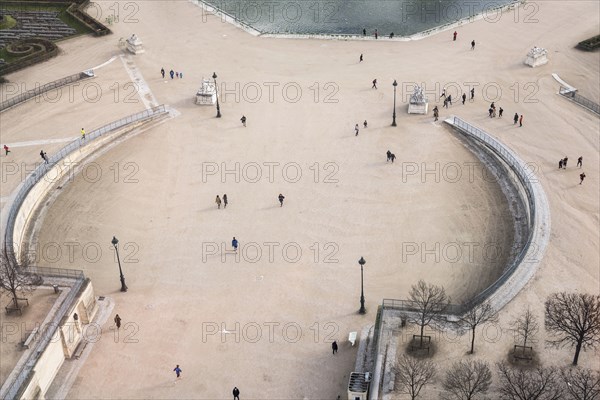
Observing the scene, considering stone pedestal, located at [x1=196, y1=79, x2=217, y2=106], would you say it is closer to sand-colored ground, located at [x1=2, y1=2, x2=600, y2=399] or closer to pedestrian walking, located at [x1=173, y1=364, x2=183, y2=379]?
sand-colored ground, located at [x1=2, y1=2, x2=600, y2=399]

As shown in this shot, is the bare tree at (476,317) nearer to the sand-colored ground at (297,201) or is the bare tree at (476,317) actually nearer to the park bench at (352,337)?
the sand-colored ground at (297,201)

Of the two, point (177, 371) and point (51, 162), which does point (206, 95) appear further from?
point (177, 371)

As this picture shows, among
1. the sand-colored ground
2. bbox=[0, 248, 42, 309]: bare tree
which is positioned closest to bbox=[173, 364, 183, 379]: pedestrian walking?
the sand-colored ground

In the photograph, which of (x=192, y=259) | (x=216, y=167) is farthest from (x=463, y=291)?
(x=216, y=167)

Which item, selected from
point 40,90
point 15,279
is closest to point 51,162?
point 40,90

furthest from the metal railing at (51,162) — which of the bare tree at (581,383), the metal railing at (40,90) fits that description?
the bare tree at (581,383)

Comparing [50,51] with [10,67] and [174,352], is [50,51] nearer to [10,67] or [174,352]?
[10,67]
